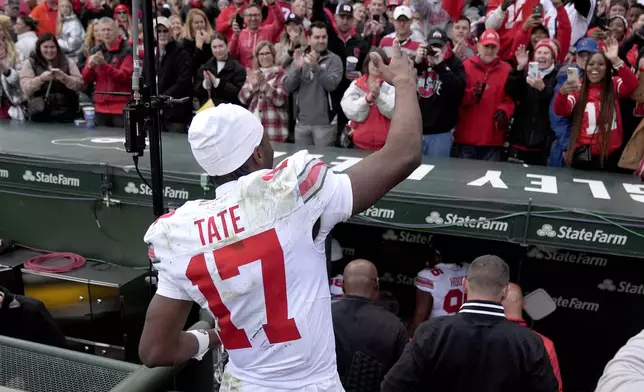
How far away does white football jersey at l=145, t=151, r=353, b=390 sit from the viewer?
1552 mm

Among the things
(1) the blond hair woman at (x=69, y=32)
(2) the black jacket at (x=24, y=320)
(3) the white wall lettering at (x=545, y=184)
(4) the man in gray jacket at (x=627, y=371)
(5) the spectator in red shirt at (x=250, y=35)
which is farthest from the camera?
(1) the blond hair woman at (x=69, y=32)

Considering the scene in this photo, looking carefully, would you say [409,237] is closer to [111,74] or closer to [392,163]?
[392,163]

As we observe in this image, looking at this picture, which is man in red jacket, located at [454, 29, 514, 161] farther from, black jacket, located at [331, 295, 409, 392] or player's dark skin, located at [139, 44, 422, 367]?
player's dark skin, located at [139, 44, 422, 367]

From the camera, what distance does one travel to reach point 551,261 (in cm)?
475

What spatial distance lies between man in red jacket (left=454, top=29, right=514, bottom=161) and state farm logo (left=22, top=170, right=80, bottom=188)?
353 centimetres

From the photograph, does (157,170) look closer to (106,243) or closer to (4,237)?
(106,243)

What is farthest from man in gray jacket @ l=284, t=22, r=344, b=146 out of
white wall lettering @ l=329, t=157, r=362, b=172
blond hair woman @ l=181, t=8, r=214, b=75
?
blond hair woman @ l=181, t=8, r=214, b=75

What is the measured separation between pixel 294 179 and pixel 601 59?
4.08 metres

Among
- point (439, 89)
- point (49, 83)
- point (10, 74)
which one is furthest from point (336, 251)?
point (10, 74)

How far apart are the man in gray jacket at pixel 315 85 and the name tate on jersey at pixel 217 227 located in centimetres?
429

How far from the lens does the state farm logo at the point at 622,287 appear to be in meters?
4.55

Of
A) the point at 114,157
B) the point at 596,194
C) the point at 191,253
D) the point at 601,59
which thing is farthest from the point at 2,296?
the point at 601,59

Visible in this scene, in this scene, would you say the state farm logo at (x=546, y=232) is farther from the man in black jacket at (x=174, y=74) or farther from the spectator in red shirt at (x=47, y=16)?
the spectator in red shirt at (x=47, y=16)

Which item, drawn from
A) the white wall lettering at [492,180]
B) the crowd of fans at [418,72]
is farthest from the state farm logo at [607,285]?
the white wall lettering at [492,180]
